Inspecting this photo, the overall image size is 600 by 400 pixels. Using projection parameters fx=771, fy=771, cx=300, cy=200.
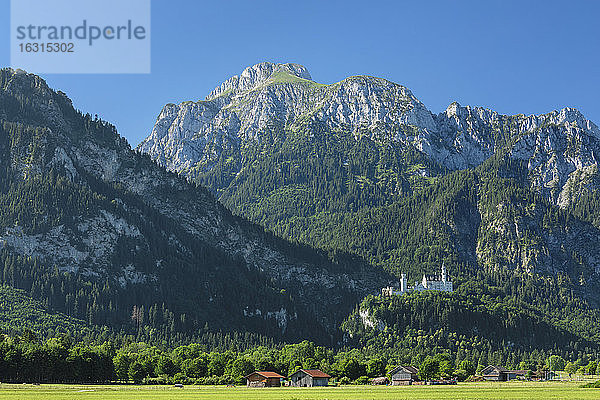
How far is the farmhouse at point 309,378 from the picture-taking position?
178m

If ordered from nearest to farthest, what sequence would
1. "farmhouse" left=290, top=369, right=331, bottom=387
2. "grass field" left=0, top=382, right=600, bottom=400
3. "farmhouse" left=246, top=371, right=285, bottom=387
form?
"grass field" left=0, top=382, right=600, bottom=400, "farmhouse" left=246, top=371, right=285, bottom=387, "farmhouse" left=290, top=369, right=331, bottom=387

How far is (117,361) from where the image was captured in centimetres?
18775

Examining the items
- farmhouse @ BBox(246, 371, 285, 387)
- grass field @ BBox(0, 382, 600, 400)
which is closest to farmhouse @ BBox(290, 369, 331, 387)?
farmhouse @ BBox(246, 371, 285, 387)

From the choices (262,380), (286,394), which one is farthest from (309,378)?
(286,394)

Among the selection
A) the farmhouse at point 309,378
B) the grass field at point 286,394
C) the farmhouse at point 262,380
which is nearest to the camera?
the grass field at point 286,394

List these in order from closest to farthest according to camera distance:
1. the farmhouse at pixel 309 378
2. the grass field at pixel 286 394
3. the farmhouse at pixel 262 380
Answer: the grass field at pixel 286 394, the farmhouse at pixel 262 380, the farmhouse at pixel 309 378

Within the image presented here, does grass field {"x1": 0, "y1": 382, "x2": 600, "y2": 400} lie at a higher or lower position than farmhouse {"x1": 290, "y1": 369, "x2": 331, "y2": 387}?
higher

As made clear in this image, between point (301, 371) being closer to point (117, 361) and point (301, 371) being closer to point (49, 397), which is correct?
point (117, 361)

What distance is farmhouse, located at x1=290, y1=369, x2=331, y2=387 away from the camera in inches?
6993

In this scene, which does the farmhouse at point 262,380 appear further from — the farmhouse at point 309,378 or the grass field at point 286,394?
the grass field at point 286,394

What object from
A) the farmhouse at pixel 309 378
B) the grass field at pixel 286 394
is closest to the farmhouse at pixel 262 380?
the farmhouse at pixel 309 378

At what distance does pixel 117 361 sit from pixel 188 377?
19.4m

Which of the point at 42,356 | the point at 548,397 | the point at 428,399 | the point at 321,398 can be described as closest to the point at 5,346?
the point at 42,356

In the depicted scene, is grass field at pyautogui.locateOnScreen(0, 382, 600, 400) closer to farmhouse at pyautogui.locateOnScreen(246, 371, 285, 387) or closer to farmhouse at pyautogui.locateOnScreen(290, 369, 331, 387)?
farmhouse at pyautogui.locateOnScreen(246, 371, 285, 387)
